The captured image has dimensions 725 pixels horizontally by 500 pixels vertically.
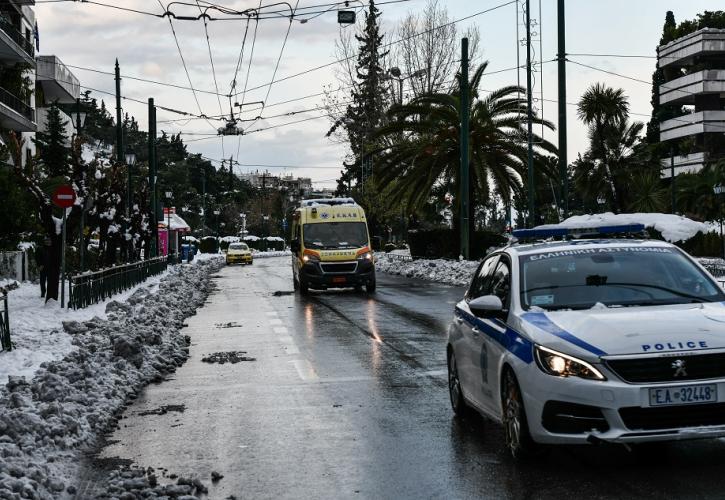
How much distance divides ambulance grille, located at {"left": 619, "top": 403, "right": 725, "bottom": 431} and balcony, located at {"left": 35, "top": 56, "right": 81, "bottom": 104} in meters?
60.2

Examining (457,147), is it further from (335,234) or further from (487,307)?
(487,307)

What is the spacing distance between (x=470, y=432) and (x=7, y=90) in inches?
1825

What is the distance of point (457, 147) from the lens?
43.2 meters

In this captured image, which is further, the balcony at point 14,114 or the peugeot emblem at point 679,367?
the balcony at point 14,114

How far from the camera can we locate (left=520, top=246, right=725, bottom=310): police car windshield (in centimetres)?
752

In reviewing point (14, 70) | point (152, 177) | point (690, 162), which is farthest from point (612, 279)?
point (690, 162)

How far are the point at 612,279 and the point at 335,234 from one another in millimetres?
23335

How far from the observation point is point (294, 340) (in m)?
16.6

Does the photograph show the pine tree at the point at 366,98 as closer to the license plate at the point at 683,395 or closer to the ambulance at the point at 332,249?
the ambulance at the point at 332,249

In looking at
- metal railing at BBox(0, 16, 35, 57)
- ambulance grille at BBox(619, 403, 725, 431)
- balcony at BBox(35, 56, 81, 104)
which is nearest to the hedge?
metal railing at BBox(0, 16, 35, 57)

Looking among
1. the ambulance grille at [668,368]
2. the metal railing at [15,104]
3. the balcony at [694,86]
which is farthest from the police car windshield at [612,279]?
the balcony at [694,86]

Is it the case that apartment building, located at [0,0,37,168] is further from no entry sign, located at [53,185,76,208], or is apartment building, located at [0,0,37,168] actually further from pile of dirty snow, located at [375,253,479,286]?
no entry sign, located at [53,185,76,208]

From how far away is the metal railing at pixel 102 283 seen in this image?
23203mm

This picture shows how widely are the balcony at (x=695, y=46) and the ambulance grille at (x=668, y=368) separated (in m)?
87.4
